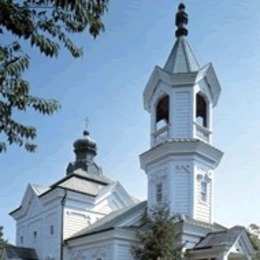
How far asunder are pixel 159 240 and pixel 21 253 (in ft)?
42.9

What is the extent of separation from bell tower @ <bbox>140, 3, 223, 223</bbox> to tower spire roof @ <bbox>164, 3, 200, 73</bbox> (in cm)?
5

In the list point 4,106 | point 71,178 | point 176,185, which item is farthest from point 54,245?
point 4,106

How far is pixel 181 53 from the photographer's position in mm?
27859

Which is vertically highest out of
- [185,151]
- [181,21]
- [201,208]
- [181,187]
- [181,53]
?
→ [181,21]

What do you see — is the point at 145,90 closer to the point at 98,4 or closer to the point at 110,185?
the point at 110,185

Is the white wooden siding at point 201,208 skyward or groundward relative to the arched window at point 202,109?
groundward

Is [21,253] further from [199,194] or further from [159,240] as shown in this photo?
[159,240]

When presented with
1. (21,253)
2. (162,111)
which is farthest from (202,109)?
(21,253)

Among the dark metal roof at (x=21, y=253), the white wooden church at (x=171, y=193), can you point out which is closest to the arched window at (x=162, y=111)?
the white wooden church at (x=171, y=193)

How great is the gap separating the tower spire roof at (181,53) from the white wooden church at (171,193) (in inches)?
2.0

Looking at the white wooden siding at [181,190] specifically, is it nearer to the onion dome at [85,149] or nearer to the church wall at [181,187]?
the church wall at [181,187]

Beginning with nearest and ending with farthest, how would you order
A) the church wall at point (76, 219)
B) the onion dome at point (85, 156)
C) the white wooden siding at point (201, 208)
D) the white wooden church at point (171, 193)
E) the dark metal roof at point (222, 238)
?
the dark metal roof at point (222, 238), the white wooden church at point (171, 193), the white wooden siding at point (201, 208), the church wall at point (76, 219), the onion dome at point (85, 156)

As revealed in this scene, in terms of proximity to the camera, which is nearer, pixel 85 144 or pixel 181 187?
pixel 181 187

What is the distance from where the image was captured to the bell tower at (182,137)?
2452 centimetres
